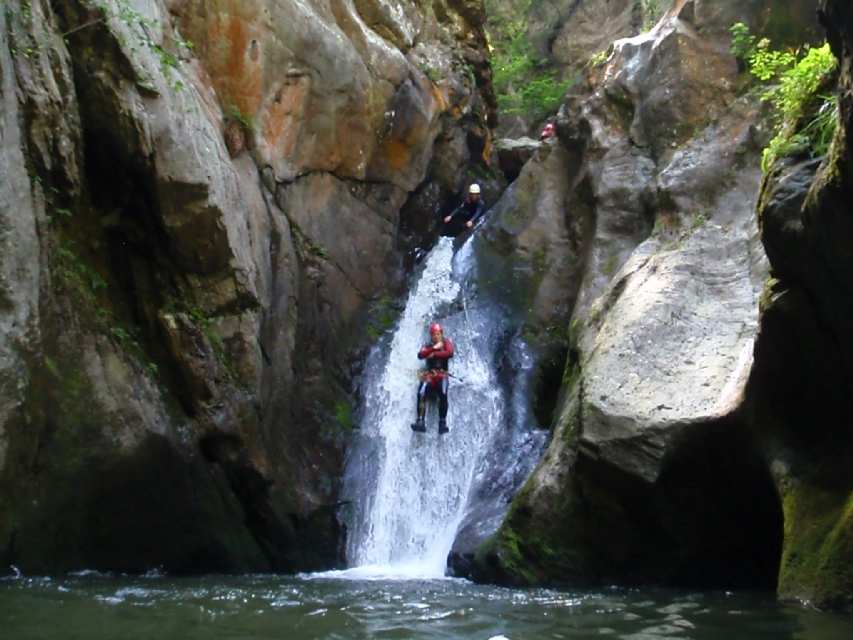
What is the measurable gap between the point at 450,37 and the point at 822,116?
545 inches

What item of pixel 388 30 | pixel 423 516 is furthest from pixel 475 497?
pixel 388 30

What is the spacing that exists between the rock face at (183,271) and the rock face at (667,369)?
340 cm

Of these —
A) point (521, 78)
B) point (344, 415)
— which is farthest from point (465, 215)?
point (521, 78)

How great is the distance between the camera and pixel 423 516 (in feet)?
41.6

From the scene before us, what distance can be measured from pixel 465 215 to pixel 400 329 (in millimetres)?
3876

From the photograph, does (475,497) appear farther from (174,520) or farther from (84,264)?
(84,264)

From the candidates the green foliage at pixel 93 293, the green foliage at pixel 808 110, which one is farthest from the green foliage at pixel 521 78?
the green foliage at pixel 808 110

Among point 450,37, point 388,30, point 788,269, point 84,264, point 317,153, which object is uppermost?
point 450,37

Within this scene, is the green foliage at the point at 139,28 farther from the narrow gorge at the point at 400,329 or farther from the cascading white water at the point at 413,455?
the cascading white water at the point at 413,455

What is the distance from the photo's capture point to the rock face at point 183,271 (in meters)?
8.66

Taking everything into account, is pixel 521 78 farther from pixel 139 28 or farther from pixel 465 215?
pixel 139 28

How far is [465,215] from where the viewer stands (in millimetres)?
18703

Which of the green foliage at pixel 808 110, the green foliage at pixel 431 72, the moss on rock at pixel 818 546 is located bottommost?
the moss on rock at pixel 818 546

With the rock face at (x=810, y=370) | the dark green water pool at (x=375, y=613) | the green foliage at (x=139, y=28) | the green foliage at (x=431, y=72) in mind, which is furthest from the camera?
the green foliage at (x=431, y=72)
